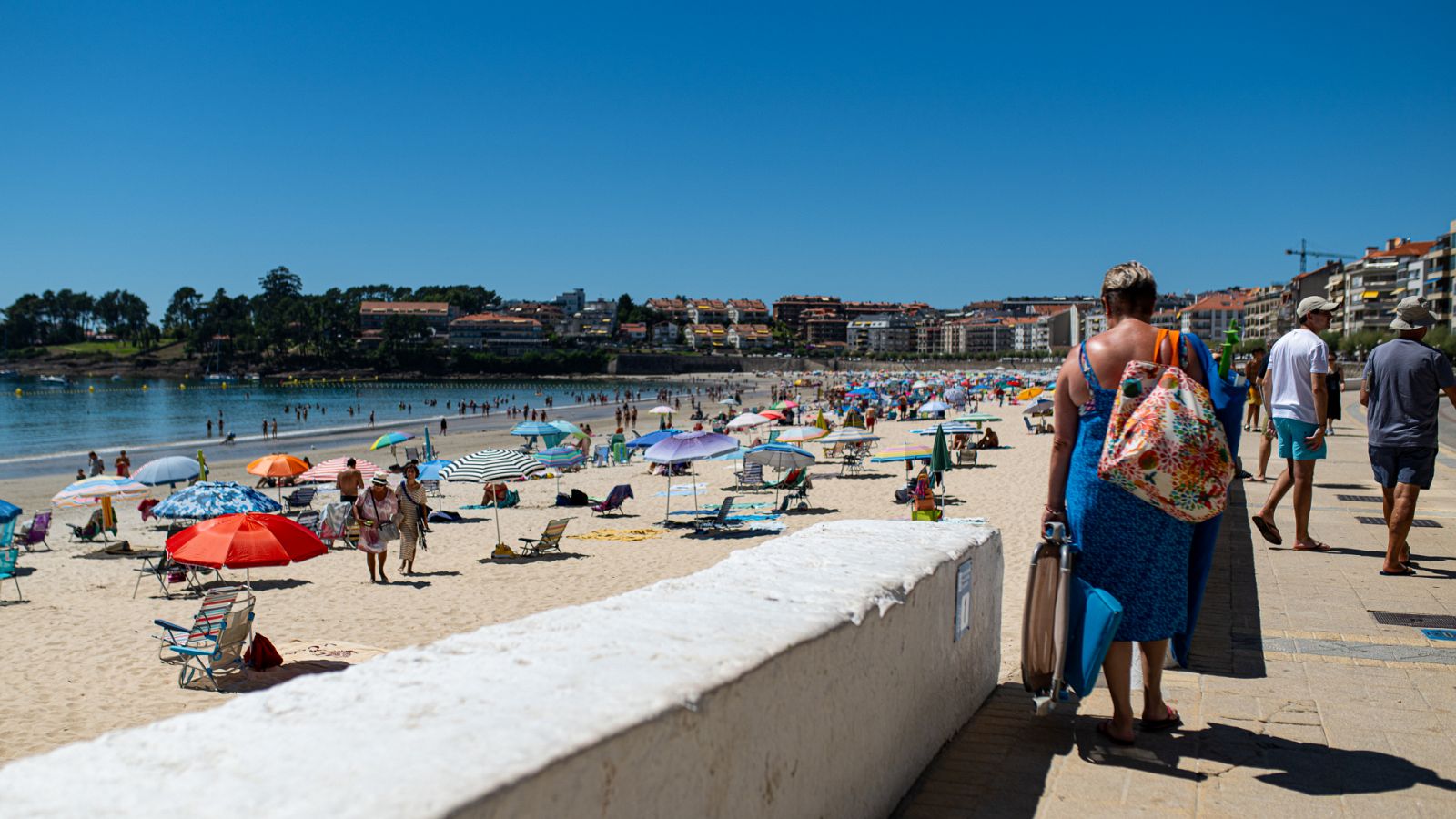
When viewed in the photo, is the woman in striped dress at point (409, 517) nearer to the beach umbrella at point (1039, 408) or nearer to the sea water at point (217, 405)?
the beach umbrella at point (1039, 408)

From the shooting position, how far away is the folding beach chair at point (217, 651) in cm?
739

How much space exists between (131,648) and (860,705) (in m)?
8.31

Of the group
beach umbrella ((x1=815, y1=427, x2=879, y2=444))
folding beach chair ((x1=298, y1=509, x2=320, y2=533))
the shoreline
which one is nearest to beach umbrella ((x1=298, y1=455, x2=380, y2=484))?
folding beach chair ((x1=298, y1=509, x2=320, y2=533))

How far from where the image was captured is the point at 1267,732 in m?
3.29

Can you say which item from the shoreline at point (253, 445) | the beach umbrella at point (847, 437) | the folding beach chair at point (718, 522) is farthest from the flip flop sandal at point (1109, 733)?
the shoreline at point (253, 445)

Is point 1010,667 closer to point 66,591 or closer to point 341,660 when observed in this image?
point 341,660

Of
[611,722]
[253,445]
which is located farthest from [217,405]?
[611,722]

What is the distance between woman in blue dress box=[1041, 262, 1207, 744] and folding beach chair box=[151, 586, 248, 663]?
6548 mm

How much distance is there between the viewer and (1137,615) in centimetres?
308

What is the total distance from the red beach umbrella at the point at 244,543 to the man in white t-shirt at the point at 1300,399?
292 inches

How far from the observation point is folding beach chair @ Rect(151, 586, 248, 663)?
7.62m

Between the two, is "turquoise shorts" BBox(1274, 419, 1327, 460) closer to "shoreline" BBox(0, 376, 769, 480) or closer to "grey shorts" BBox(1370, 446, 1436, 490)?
"grey shorts" BBox(1370, 446, 1436, 490)

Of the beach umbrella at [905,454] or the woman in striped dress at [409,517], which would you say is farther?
the beach umbrella at [905,454]

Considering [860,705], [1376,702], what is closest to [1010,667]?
[1376,702]
